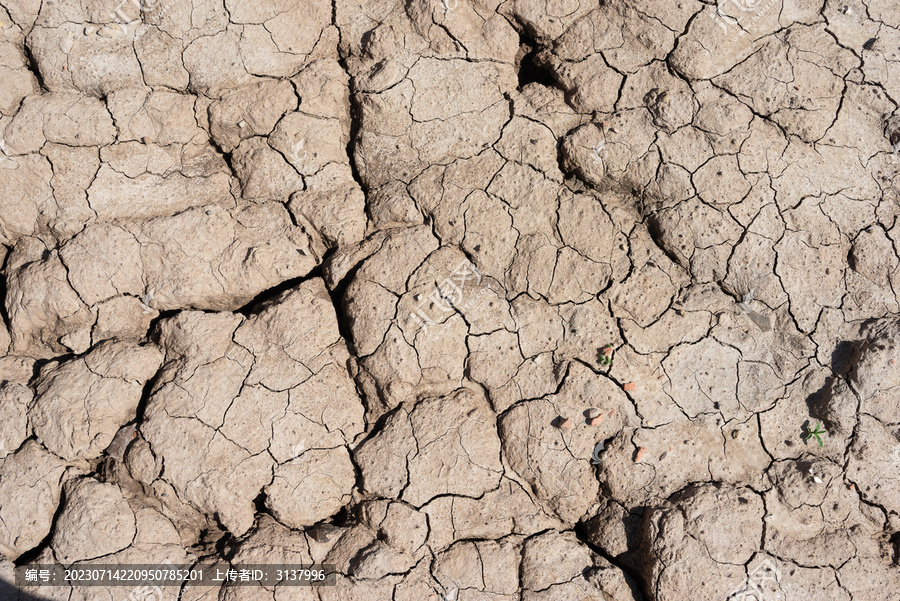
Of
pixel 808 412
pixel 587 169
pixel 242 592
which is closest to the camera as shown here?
pixel 242 592

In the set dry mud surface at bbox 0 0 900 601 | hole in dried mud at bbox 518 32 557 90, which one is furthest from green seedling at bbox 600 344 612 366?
hole in dried mud at bbox 518 32 557 90

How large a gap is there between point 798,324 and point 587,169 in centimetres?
119

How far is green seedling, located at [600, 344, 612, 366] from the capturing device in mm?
2471

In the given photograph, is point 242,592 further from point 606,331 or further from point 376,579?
point 606,331

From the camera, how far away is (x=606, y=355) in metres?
2.48

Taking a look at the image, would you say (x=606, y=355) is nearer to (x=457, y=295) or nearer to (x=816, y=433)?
(x=457, y=295)

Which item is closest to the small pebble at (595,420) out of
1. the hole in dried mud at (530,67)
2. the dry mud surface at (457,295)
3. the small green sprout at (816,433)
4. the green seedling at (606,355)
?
the dry mud surface at (457,295)

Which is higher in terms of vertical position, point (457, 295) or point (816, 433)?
point (457, 295)

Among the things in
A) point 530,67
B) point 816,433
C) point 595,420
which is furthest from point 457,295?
point 816,433

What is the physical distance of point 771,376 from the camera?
97.5 inches

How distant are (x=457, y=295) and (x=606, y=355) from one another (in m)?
0.72

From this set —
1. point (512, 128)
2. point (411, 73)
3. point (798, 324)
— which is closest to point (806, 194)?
point (798, 324)

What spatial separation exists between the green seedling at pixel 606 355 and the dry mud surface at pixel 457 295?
0.07ft

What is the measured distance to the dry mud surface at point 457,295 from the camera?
237cm
